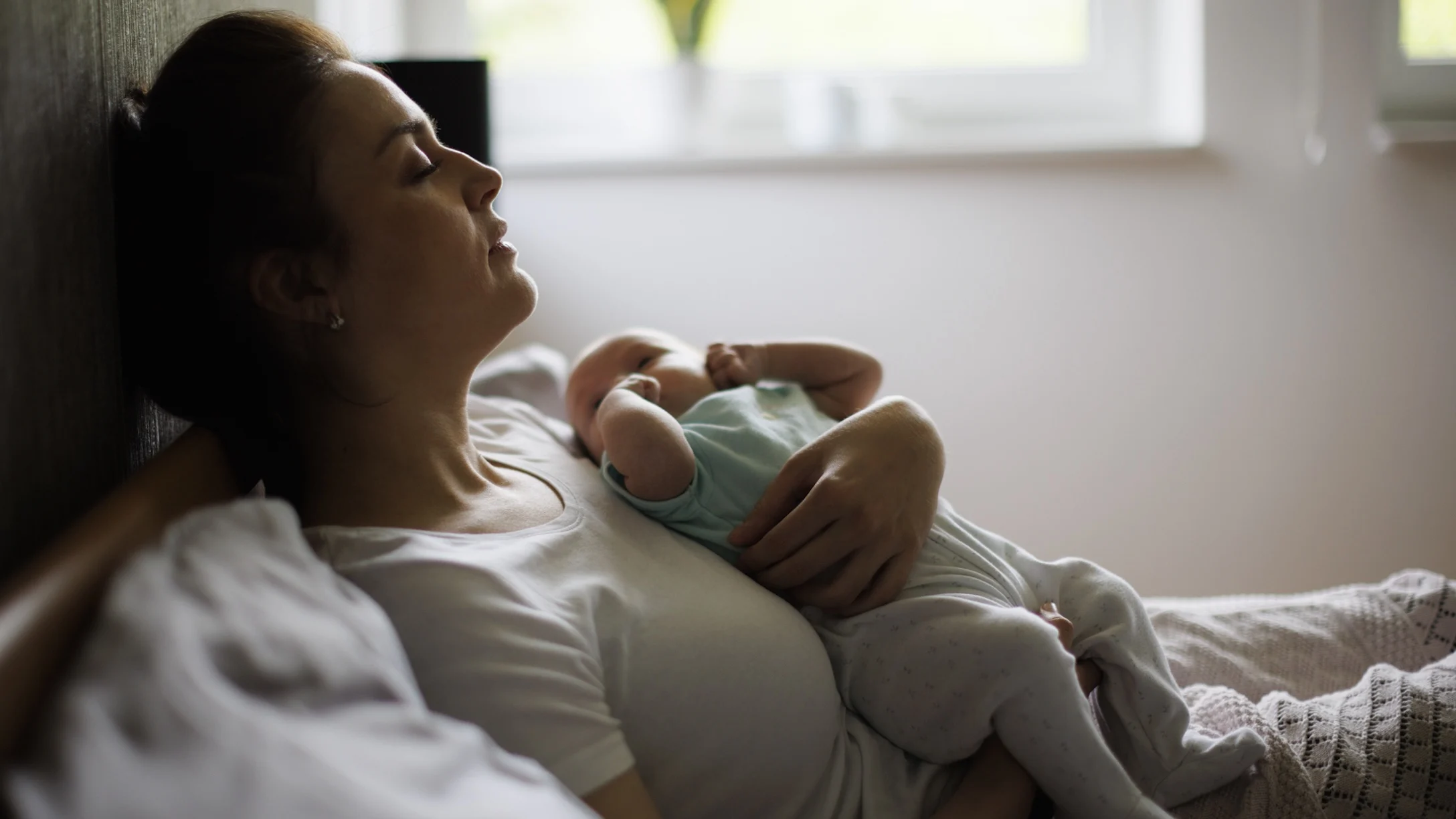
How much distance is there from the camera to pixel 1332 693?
1.29 meters

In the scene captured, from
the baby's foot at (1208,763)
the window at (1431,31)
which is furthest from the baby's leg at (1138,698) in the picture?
the window at (1431,31)

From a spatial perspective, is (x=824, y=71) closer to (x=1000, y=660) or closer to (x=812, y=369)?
(x=812, y=369)

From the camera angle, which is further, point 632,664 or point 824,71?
point 824,71

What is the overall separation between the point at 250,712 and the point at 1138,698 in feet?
2.77

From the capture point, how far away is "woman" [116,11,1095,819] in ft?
3.10

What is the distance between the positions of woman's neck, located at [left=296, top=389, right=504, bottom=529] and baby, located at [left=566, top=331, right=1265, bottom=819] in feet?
0.54

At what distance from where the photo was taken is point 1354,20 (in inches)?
90.4

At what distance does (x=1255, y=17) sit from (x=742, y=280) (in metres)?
1.20

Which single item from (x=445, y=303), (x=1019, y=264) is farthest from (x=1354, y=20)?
(x=445, y=303)

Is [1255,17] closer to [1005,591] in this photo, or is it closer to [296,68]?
[1005,591]

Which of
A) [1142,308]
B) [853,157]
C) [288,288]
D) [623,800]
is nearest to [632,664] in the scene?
[623,800]

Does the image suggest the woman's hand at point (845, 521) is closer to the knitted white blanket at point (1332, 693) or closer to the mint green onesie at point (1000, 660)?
the mint green onesie at point (1000, 660)

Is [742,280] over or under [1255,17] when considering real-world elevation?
under

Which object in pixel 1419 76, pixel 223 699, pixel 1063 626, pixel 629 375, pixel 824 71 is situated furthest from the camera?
pixel 824 71
